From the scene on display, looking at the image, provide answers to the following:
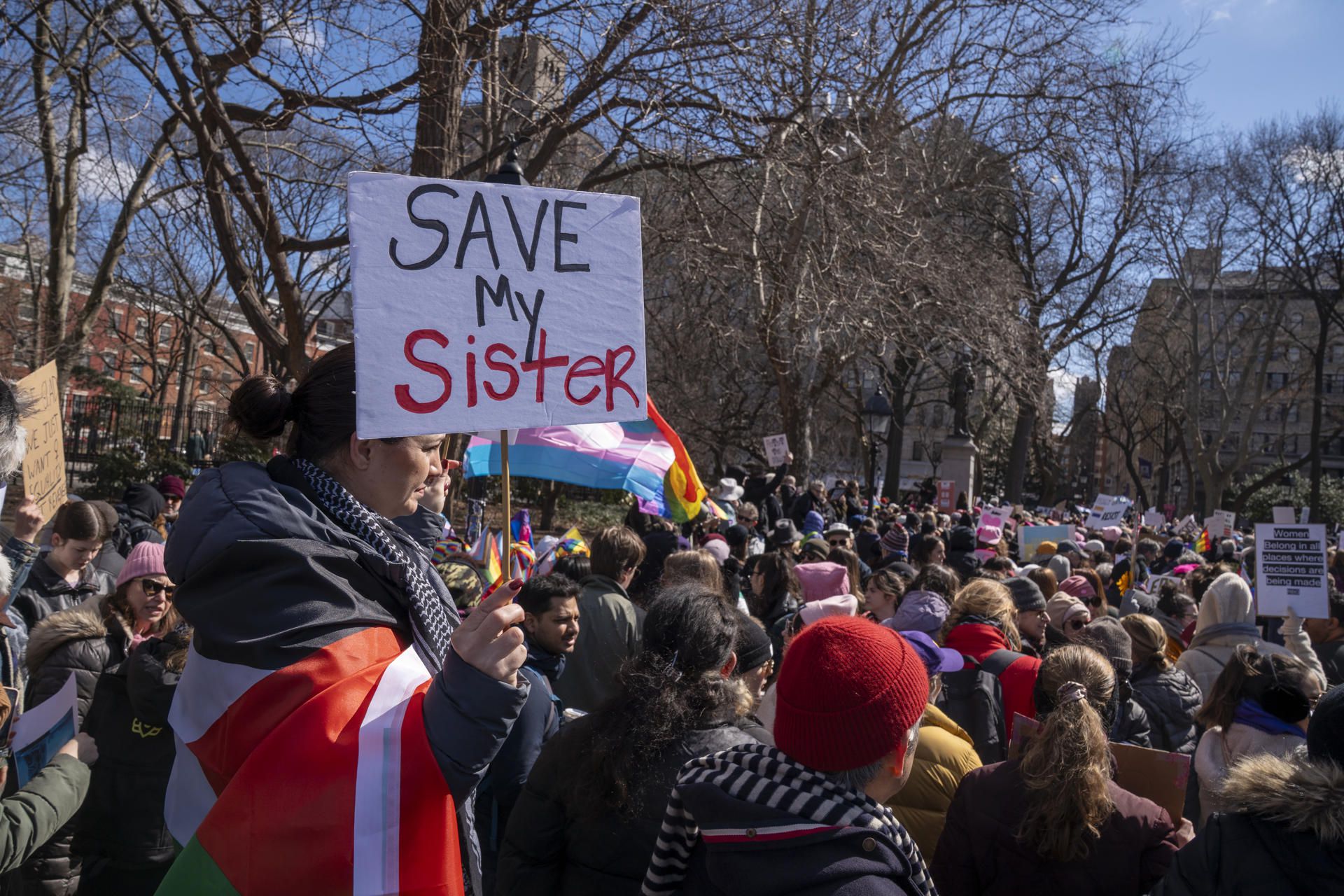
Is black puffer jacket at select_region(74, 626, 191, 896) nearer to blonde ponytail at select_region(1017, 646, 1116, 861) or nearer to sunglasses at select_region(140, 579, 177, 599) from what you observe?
sunglasses at select_region(140, 579, 177, 599)

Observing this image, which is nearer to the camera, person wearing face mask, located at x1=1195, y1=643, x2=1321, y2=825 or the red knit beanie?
the red knit beanie

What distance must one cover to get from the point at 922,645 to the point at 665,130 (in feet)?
21.5

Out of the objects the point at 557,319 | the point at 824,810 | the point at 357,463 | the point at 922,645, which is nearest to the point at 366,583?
the point at 357,463

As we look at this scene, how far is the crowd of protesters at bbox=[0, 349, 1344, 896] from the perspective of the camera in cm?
167

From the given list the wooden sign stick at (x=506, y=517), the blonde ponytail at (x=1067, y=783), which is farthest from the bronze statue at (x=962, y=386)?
the wooden sign stick at (x=506, y=517)

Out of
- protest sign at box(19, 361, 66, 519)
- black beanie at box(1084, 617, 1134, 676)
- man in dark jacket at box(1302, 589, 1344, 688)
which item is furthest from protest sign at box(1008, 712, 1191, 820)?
protest sign at box(19, 361, 66, 519)

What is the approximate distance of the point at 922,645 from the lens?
3.86 meters

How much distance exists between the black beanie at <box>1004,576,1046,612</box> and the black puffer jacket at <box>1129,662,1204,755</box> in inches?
41.3

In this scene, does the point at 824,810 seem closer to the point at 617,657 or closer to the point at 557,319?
the point at 557,319

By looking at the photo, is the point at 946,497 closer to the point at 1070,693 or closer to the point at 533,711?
the point at 1070,693

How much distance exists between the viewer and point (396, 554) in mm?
1854

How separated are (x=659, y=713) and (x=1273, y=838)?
1.39 metres

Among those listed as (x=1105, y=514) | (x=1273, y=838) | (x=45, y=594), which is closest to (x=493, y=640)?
(x=1273, y=838)

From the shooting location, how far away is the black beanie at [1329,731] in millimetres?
2324
